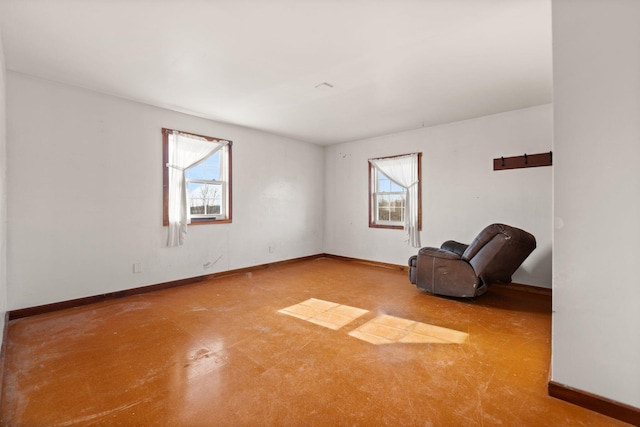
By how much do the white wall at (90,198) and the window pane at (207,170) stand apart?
308mm

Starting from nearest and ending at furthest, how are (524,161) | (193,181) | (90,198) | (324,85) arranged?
(324,85) < (90,198) < (524,161) < (193,181)

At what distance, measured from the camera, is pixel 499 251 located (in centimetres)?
320

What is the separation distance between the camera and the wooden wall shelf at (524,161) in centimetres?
392

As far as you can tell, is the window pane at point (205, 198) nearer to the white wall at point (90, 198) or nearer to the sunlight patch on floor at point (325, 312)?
the white wall at point (90, 198)

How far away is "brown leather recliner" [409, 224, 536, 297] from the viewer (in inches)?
127

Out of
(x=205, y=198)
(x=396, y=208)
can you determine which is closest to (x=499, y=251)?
(x=396, y=208)

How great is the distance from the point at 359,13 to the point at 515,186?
348cm

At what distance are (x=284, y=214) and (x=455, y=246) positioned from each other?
3.23m

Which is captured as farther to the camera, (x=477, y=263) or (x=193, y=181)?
(x=193, y=181)

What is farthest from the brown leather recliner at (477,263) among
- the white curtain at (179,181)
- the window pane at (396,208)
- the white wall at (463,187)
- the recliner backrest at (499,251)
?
the white curtain at (179,181)

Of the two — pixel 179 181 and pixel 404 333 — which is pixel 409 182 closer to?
pixel 404 333

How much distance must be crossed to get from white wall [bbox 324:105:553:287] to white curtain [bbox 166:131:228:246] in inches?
127

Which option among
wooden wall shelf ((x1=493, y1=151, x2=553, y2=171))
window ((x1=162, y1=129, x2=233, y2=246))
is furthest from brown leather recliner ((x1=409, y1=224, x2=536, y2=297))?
window ((x1=162, y1=129, x2=233, y2=246))

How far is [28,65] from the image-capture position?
2.89 metres
